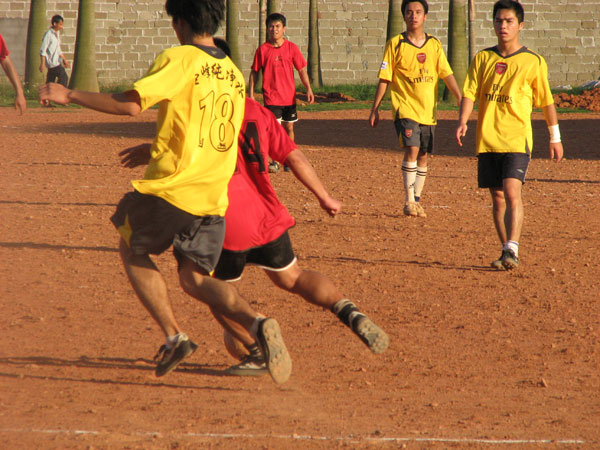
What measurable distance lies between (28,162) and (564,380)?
11098 millimetres

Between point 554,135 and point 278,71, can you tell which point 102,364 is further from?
point 278,71

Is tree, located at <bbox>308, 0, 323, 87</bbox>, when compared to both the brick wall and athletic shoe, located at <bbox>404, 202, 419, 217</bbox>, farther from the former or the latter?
athletic shoe, located at <bbox>404, 202, 419, 217</bbox>

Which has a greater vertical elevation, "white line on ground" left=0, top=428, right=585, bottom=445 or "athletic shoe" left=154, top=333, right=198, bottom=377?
"athletic shoe" left=154, top=333, right=198, bottom=377

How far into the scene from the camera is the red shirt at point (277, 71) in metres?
Answer: 13.8

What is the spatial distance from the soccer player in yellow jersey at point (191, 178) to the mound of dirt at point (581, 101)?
81.8 ft

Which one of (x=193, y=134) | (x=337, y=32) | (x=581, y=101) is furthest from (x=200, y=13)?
(x=337, y=32)

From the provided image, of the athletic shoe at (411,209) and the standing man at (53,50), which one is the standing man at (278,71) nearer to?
the athletic shoe at (411,209)

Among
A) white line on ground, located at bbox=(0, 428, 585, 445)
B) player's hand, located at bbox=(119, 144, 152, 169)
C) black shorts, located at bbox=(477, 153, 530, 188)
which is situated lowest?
white line on ground, located at bbox=(0, 428, 585, 445)

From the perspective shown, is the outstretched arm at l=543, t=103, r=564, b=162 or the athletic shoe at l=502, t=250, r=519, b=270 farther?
the outstretched arm at l=543, t=103, r=564, b=162

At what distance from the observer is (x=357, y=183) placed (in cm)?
1305

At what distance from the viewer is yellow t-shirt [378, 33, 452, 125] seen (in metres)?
10.4

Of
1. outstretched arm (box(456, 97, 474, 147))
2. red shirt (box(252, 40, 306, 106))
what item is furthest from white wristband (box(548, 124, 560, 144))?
red shirt (box(252, 40, 306, 106))

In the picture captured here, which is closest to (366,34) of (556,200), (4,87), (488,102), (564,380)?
(4,87)

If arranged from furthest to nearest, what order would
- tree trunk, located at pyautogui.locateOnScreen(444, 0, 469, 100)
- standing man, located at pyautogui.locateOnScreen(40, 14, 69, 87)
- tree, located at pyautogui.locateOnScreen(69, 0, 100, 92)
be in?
tree, located at pyautogui.locateOnScreen(69, 0, 100, 92)
tree trunk, located at pyautogui.locateOnScreen(444, 0, 469, 100)
standing man, located at pyautogui.locateOnScreen(40, 14, 69, 87)
